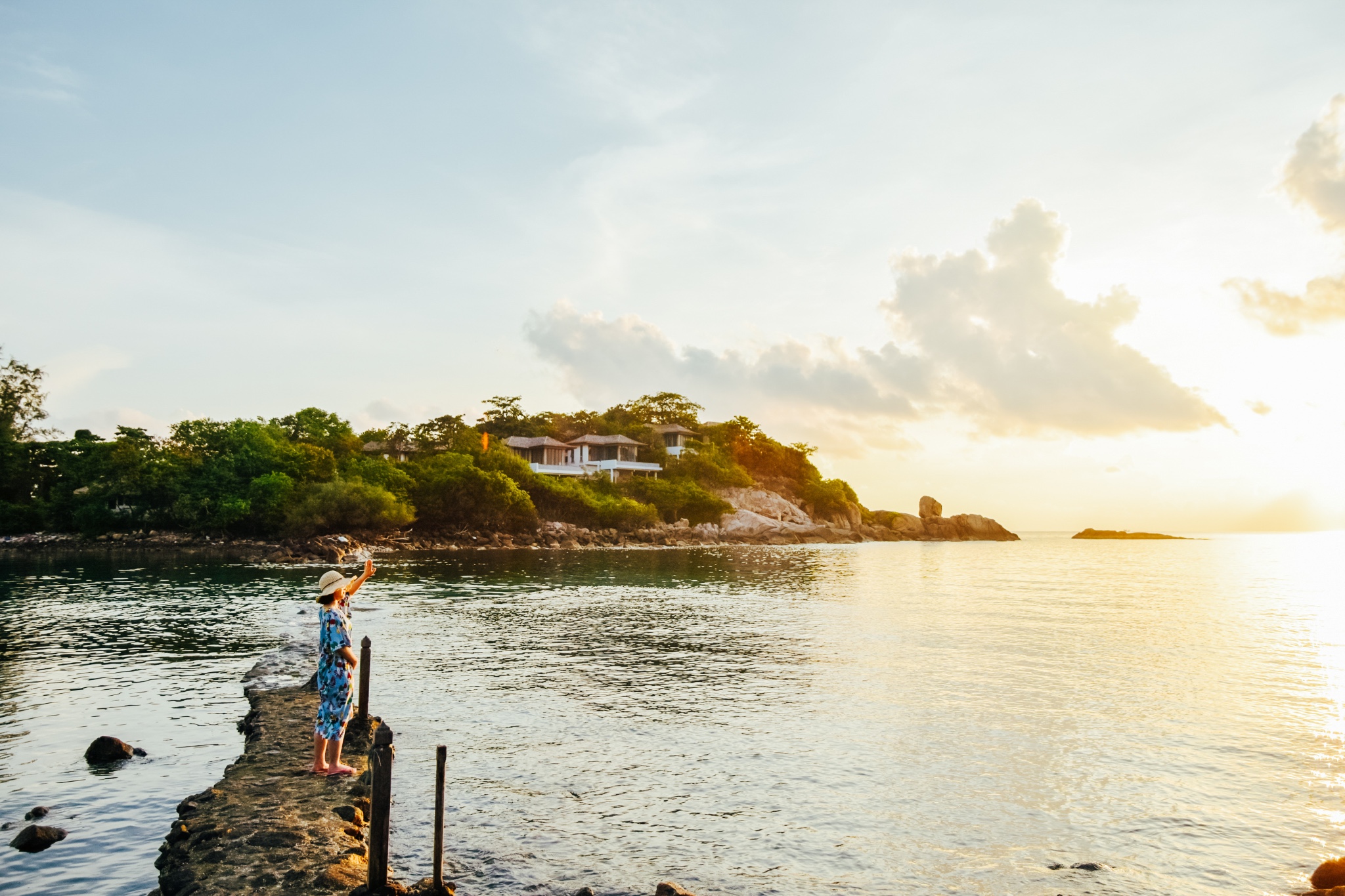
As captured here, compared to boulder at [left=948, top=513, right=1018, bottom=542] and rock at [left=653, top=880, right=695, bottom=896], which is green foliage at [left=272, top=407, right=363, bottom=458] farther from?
boulder at [left=948, top=513, right=1018, bottom=542]

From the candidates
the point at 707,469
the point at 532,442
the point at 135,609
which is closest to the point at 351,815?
the point at 135,609

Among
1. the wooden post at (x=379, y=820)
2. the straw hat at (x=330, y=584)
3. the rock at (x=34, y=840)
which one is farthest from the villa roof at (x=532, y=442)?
the wooden post at (x=379, y=820)

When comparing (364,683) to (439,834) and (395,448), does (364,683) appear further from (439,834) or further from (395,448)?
(395,448)

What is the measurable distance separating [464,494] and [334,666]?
78.2 meters

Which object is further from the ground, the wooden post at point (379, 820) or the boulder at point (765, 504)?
the boulder at point (765, 504)

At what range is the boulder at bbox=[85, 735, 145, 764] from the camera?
13.1 metres

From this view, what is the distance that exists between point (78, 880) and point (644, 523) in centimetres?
9270

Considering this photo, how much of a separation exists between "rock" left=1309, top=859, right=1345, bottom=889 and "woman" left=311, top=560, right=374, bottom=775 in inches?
507

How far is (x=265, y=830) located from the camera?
31.6ft

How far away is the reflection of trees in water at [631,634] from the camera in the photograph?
67.2ft

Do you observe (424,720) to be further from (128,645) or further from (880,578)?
(880,578)

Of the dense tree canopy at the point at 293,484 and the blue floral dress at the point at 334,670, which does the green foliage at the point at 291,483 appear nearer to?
the dense tree canopy at the point at 293,484

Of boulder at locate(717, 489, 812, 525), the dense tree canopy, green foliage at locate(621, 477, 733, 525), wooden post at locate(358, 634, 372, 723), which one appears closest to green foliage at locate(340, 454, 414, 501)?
the dense tree canopy

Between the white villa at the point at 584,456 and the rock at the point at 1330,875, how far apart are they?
9599cm
